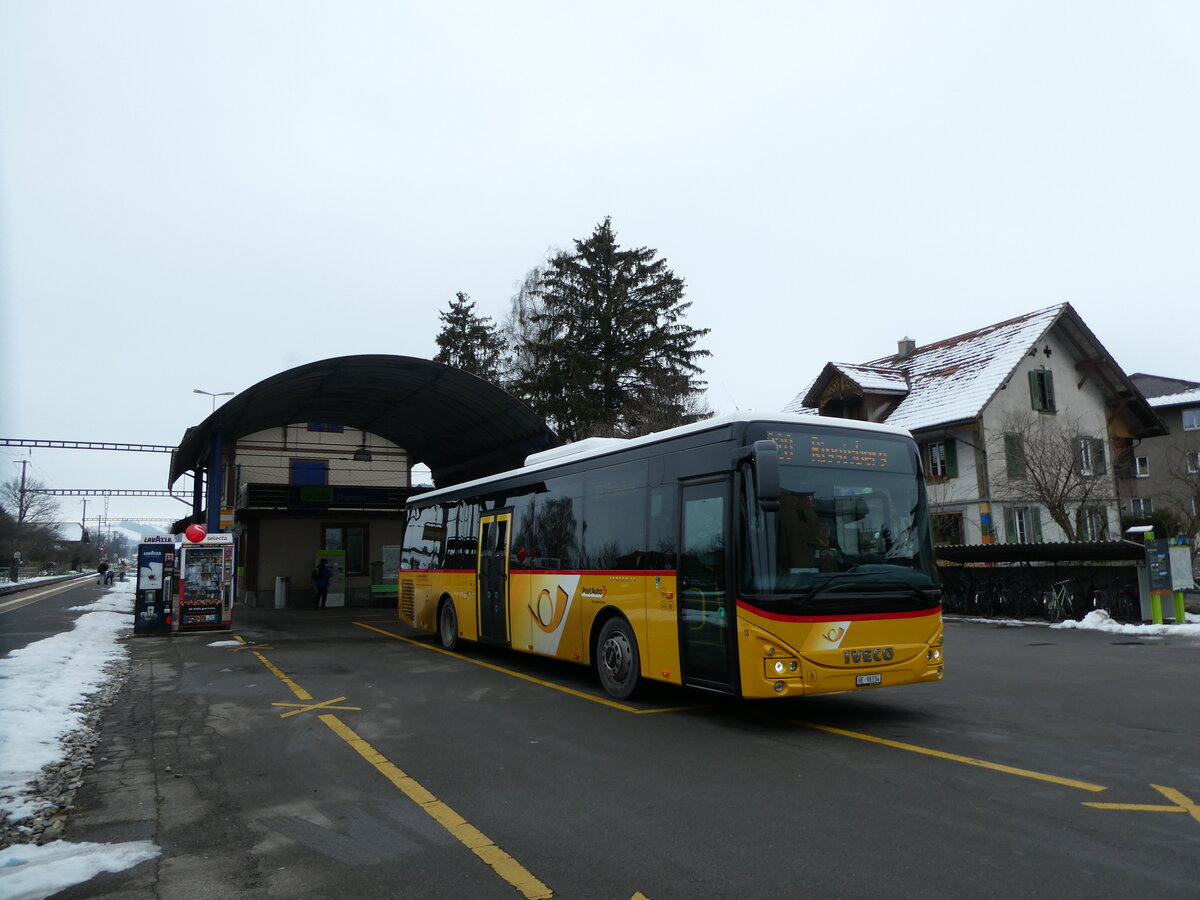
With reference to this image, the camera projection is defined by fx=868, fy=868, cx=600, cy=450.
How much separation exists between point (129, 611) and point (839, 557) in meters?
26.3

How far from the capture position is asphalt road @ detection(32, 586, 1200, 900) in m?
4.51

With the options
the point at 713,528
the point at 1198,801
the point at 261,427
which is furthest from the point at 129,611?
the point at 1198,801

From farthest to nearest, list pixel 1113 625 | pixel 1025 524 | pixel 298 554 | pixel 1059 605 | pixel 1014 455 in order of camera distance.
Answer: pixel 1025 524
pixel 298 554
pixel 1014 455
pixel 1059 605
pixel 1113 625

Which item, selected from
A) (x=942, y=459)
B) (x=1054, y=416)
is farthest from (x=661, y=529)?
(x=1054, y=416)

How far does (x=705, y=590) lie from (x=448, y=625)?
321 inches

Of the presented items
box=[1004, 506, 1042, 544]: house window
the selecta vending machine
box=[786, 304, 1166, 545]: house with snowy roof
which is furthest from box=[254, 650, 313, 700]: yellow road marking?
box=[1004, 506, 1042, 544]: house window

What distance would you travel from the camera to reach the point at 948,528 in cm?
3177

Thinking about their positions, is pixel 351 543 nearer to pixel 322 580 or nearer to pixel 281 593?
pixel 322 580

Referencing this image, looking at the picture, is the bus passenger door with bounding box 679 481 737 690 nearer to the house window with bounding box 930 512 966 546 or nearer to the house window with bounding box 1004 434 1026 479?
the house window with bounding box 1004 434 1026 479

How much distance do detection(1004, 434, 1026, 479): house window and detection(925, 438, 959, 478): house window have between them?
5.82ft

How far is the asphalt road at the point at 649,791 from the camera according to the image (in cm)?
451

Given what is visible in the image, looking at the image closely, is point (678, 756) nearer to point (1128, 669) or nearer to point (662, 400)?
point (1128, 669)

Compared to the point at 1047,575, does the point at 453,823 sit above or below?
below

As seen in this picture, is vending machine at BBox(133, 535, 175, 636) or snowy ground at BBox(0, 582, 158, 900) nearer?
snowy ground at BBox(0, 582, 158, 900)
